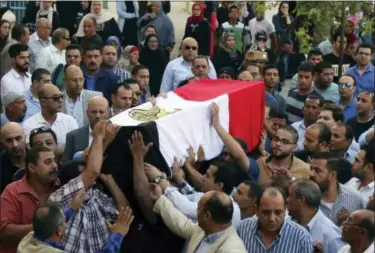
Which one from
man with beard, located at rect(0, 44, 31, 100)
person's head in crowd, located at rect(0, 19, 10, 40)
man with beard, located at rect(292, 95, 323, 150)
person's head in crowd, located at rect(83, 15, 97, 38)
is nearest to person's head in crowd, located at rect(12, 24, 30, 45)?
person's head in crowd, located at rect(0, 19, 10, 40)

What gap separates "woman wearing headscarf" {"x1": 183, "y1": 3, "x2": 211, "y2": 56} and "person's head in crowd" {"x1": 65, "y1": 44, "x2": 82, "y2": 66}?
15.1 feet

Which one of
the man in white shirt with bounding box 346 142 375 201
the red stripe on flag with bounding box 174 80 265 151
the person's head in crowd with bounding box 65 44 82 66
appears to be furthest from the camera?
the person's head in crowd with bounding box 65 44 82 66

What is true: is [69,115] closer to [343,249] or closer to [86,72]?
[86,72]

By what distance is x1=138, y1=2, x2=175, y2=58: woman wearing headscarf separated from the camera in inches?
689

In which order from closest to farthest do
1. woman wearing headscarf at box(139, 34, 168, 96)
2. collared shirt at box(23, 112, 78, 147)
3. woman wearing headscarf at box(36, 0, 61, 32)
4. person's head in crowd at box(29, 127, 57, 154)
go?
1. person's head in crowd at box(29, 127, 57, 154)
2. collared shirt at box(23, 112, 78, 147)
3. woman wearing headscarf at box(139, 34, 168, 96)
4. woman wearing headscarf at box(36, 0, 61, 32)

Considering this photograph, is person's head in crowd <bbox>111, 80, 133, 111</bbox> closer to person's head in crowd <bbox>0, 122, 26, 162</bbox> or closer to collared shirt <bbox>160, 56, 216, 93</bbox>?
person's head in crowd <bbox>0, 122, 26, 162</bbox>

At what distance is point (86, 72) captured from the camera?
13156 millimetres

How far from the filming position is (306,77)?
1283cm

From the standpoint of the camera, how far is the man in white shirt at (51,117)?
428 inches

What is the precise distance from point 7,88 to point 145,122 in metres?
4.34

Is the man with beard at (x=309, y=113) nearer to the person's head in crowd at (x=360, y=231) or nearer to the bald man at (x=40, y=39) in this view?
the person's head in crowd at (x=360, y=231)

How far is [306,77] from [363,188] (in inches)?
142

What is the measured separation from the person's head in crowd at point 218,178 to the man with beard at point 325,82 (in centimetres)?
458

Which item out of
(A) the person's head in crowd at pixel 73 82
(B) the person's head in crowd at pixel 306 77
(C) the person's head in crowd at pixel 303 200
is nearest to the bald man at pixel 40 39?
(A) the person's head in crowd at pixel 73 82
